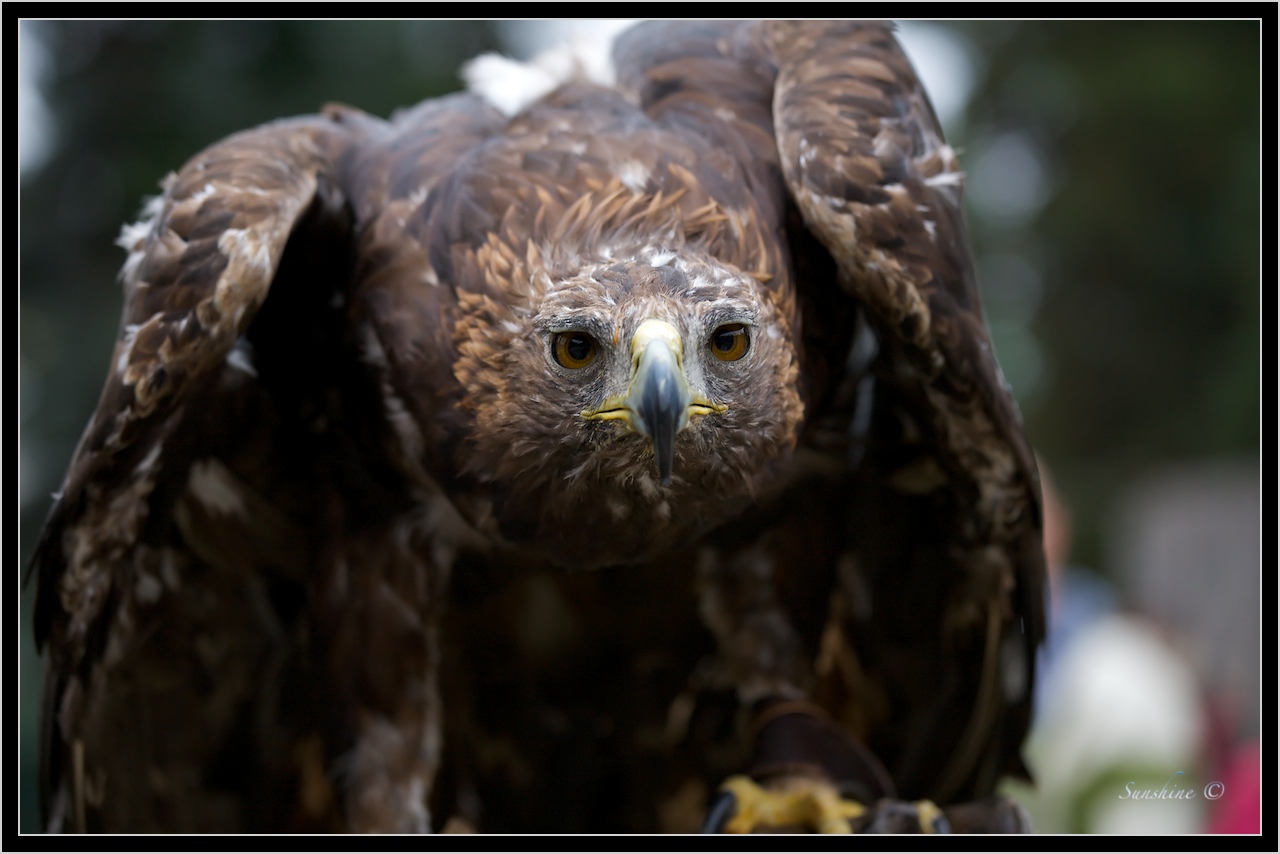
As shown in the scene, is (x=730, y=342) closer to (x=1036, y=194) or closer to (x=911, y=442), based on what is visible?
(x=911, y=442)

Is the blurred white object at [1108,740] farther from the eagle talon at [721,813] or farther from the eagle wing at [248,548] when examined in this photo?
the eagle wing at [248,548]

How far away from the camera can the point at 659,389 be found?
2.28 meters

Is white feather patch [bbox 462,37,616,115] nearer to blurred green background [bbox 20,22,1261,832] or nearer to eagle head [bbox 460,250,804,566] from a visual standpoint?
eagle head [bbox 460,250,804,566]

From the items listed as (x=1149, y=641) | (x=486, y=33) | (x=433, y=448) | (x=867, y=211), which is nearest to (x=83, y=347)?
(x=486, y=33)

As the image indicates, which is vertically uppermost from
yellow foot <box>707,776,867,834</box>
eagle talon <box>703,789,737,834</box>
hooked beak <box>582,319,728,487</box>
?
hooked beak <box>582,319,728,487</box>

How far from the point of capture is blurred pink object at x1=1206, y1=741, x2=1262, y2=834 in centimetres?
376

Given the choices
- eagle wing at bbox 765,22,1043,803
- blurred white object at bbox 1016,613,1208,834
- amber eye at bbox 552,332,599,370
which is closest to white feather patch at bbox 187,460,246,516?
amber eye at bbox 552,332,599,370

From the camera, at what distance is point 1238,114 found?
13.0 meters

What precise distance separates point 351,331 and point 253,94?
3838 millimetres

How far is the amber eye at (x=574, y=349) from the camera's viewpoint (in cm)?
246

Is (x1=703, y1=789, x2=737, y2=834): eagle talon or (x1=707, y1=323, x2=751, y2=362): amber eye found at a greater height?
(x1=707, y1=323, x2=751, y2=362): amber eye

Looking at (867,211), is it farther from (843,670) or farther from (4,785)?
(4,785)

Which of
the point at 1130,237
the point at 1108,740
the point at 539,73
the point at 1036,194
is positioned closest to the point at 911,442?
the point at 539,73

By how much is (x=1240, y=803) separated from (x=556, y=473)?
319cm
